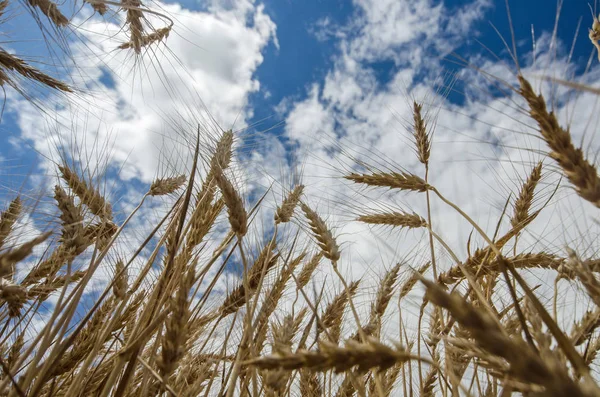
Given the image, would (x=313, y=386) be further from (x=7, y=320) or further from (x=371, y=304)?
(x=7, y=320)

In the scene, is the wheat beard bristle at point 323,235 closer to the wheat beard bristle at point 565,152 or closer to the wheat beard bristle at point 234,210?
the wheat beard bristle at point 234,210

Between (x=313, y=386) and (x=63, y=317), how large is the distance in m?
1.40

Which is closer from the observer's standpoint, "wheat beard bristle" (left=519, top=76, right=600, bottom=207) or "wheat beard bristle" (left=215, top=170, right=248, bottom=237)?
"wheat beard bristle" (left=519, top=76, right=600, bottom=207)

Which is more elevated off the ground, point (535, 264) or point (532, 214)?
point (532, 214)

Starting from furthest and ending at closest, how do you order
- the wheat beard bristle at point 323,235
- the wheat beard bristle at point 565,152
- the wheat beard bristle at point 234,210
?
the wheat beard bristle at point 323,235
the wheat beard bristle at point 234,210
the wheat beard bristle at point 565,152

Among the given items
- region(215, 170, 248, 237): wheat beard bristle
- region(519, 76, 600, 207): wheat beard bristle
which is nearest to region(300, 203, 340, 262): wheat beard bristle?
region(215, 170, 248, 237): wheat beard bristle

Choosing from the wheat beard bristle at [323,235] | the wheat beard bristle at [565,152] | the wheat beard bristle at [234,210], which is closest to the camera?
the wheat beard bristle at [565,152]

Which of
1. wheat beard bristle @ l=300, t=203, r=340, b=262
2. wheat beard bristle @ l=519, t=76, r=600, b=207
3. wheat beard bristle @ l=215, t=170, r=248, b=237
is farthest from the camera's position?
wheat beard bristle @ l=300, t=203, r=340, b=262

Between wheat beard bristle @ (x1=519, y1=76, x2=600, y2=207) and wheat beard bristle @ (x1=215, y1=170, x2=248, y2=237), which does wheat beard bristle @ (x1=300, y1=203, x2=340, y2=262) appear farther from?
wheat beard bristle @ (x1=519, y1=76, x2=600, y2=207)

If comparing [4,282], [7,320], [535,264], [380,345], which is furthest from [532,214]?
[7,320]

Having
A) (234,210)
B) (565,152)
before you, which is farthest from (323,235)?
(565,152)

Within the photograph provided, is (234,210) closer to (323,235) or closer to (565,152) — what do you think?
(323,235)

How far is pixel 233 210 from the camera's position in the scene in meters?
1.52

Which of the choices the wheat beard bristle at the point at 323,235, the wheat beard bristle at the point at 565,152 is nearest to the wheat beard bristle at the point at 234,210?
the wheat beard bristle at the point at 323,235
